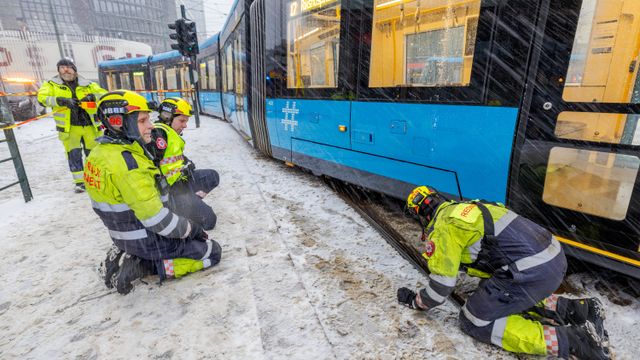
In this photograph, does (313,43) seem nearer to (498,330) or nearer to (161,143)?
(161,143)

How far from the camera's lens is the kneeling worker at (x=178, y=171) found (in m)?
3.55

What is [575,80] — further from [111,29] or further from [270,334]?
[111,29]

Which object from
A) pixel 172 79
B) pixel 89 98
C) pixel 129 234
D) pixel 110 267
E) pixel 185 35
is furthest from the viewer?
pixel 172 79

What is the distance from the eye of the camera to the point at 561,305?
Answer: 2.34 metres

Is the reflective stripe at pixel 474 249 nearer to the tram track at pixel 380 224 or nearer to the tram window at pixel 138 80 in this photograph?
the tram track at pixel 380 224

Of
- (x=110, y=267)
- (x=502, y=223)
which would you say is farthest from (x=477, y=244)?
(x=110, y=267)

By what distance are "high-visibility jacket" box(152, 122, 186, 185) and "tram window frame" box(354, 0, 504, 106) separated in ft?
7.33

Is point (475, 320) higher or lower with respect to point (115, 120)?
lower

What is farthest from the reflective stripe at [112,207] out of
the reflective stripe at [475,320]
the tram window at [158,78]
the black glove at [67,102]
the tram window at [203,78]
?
the tram window at [158,78]

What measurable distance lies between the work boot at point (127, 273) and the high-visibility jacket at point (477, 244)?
2283mm

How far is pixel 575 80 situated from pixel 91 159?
3.72 metres

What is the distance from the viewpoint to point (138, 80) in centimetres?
1809

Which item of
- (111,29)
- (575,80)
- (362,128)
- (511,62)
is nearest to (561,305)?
(575,80)

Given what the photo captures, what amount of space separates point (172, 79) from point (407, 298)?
16528 mm
